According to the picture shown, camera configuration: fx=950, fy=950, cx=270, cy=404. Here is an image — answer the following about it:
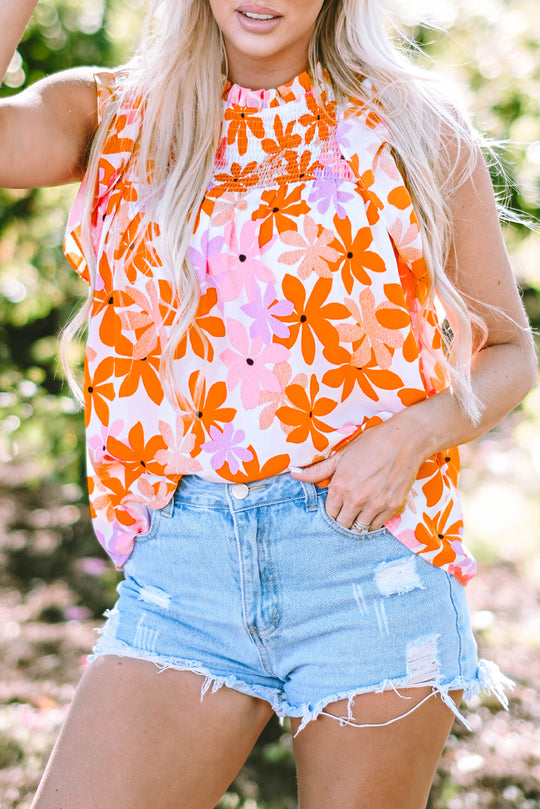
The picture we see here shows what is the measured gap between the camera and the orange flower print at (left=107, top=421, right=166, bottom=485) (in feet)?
5.55

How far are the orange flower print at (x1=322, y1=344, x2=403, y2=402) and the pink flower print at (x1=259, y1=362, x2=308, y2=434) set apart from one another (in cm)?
6

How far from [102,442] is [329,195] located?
1.96 feet

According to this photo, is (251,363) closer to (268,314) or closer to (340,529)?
(268,314)

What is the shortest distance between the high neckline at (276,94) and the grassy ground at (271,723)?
210 centimetres

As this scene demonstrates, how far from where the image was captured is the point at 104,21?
3742mm

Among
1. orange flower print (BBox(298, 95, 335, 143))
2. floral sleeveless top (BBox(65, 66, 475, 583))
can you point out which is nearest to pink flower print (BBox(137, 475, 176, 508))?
floral sleeveless top (BBox(65, 66, 475, 583))

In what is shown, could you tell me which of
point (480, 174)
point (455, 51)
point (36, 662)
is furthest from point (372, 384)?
point (455, 51)

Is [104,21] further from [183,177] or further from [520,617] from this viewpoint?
[520,617]

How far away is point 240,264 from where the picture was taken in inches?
65.2

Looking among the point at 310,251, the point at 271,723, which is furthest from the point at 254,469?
the point at 271,723

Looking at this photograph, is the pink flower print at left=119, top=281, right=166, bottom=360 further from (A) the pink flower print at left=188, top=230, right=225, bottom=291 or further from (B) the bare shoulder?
(B) the bare shoulder

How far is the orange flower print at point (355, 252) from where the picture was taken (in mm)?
1646

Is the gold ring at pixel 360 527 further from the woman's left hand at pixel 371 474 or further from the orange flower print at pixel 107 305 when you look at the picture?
the orange flower print at pixel 107 305

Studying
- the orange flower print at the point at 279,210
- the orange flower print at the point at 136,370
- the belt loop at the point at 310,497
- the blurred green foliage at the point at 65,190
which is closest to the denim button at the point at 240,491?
the belt loop at the point at 310,497
